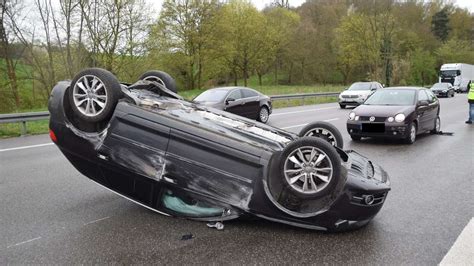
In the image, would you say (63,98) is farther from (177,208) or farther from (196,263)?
(196,263)

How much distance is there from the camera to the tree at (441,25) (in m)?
67.6

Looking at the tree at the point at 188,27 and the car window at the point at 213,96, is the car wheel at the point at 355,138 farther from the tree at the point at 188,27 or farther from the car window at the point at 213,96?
the tree at the point at 188,27

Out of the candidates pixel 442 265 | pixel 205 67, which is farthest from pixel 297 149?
pixel 205 67

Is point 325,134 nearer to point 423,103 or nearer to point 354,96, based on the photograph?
point 423,103

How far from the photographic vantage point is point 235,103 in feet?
45.5

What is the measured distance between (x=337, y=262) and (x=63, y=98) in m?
3.20

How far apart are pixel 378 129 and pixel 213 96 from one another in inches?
242

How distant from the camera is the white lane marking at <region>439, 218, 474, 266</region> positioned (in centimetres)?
322

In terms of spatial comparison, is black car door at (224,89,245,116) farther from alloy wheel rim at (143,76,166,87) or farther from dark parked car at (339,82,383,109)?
dark parked car at (339,82,383,109)

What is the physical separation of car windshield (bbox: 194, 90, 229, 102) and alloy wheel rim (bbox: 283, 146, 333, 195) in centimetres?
988

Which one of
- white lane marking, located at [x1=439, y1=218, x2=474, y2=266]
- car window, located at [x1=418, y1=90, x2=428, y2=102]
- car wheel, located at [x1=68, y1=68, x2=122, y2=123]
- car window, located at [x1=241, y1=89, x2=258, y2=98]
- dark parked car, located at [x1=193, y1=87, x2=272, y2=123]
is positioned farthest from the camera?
car window, located at [x1=241, y1=89, x2=258, y2=98]

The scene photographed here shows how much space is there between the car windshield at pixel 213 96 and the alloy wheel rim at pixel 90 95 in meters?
9.25

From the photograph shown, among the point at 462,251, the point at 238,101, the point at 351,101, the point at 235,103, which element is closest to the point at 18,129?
the point at 235,103

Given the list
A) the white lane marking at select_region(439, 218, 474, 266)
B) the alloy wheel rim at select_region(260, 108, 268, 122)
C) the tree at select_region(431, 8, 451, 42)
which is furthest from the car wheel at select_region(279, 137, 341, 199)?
the tree at select_region(431, 8, 451, 42)
